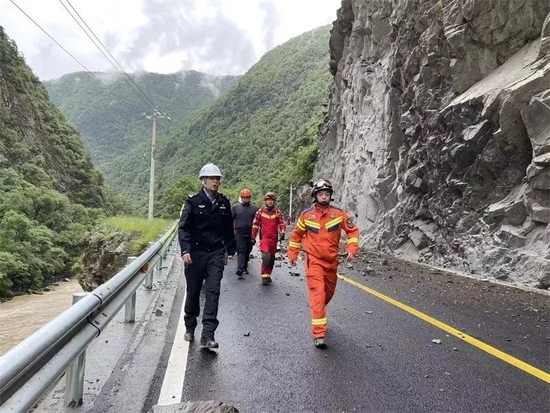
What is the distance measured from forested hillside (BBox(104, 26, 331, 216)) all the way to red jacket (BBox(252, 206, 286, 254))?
78.8m

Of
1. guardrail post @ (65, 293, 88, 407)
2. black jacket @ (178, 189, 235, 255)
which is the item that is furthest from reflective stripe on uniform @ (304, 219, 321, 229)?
guardrail post @ (65, 293, 88, 407)

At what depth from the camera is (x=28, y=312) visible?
78.6ft

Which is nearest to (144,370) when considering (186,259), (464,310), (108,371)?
(108,371)

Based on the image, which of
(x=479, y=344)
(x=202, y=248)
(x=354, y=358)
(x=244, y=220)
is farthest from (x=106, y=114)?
(x=479, y=344)

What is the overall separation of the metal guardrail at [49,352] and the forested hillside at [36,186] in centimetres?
2822

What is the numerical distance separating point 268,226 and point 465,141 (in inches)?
250

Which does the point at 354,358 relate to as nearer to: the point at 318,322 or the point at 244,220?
the point at 318,322

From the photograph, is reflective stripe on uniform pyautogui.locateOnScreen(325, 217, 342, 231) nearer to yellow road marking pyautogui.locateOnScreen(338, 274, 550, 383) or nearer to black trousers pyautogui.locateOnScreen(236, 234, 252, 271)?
yellow road marking pyautogui.locateOnScreen(338, 274, 550, 383)

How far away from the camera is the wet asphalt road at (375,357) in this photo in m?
3.77

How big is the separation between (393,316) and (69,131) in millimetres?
72938

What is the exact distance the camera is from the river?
17.9 metres

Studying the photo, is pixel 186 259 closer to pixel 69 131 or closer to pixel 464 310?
pixel 464 310

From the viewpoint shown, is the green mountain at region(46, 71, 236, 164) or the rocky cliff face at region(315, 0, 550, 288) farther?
the green mountain at region(46, 71, 236, 164)

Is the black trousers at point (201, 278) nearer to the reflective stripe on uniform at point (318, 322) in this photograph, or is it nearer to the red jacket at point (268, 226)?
the reflective stripe on uniform at point (318, 322)
